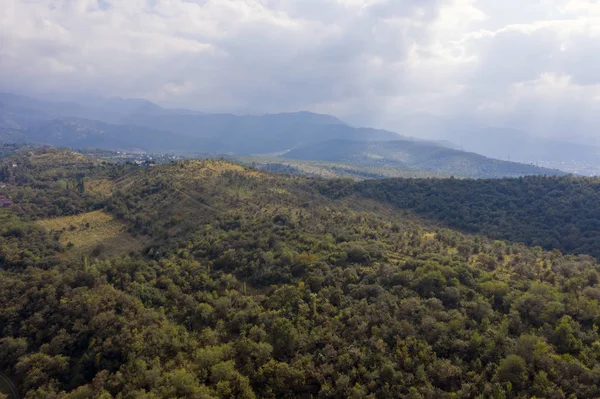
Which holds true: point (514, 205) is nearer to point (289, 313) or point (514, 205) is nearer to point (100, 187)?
point (289, 313)

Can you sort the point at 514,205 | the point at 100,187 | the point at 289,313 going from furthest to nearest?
the point at 100,187, the point at 514,205, the point at 289,313

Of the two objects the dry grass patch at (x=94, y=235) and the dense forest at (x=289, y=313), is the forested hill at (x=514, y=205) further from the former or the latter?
the dry grass patch at (x=94, y=235)

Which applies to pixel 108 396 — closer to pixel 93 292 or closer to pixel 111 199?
pixel 93 292

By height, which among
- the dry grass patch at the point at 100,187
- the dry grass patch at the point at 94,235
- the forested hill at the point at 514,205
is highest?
the forested hill at the point at 514,205

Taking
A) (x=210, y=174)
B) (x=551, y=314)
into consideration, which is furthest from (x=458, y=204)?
(x=210, y=174)

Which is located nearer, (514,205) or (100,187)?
(514,205)

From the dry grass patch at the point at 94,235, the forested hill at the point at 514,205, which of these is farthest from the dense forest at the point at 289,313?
the forested hill at the point at 514,205

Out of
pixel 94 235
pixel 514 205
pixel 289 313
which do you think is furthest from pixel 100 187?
pixel 514 205
